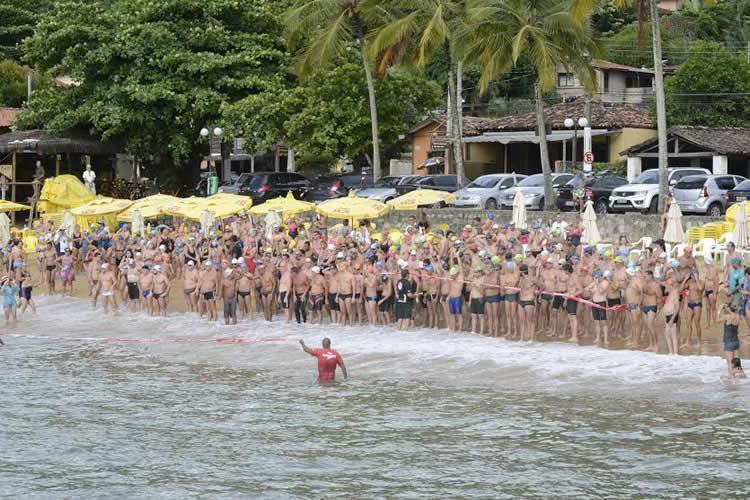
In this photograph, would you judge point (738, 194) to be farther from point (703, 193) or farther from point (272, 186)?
point (272, 186)

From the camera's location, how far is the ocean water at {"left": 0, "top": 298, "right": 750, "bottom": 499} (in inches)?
632

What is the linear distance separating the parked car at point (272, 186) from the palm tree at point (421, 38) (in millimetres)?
6755

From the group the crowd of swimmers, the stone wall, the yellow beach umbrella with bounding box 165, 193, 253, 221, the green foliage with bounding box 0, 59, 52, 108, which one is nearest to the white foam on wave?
the crowd of swimmers

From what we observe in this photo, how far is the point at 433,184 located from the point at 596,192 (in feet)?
20.1

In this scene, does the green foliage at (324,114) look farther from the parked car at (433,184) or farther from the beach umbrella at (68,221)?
the beach umbrella at (68,221)

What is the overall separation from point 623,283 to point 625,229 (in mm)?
9617

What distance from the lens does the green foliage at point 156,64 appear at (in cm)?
4459

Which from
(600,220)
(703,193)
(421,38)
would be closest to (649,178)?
(703,193)

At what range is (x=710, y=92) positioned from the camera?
50.9 metres

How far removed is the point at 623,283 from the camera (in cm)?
2162

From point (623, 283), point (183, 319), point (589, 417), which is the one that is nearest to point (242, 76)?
point (183, 319)

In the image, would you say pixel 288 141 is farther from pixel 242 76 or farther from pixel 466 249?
pixel 466 249

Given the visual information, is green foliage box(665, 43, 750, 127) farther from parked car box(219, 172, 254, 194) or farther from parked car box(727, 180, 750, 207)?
parked car box(219, 172, 254, 194)

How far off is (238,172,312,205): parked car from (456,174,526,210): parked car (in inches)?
284
